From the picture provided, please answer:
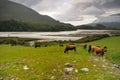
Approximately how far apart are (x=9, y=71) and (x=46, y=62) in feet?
13.4

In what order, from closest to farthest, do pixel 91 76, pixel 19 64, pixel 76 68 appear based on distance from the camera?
pixel 91 76 → pixel 76 68 → pixel 19 64

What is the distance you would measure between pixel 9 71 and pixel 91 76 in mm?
8255

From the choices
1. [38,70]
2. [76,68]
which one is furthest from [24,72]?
[76,68]

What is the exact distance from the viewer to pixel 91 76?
68.3 ft

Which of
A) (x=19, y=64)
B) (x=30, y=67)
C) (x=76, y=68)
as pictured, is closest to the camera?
(x=76, y=68)

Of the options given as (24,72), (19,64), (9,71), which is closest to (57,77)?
(24,72)

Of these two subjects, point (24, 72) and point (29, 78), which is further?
point (24, 72)

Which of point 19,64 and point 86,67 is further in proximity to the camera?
point 19,64

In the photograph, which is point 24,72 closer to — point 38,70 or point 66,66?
point 38,70

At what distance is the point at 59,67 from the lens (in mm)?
23703

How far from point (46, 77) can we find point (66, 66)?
11.5 ft

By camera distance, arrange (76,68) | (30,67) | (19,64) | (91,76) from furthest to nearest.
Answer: (19,64)
(30,67)
(76,68)
(91,76)

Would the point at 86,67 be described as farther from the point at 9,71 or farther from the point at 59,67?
the point at 9,71

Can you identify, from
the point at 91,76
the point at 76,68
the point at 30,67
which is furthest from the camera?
the point at 30,67
